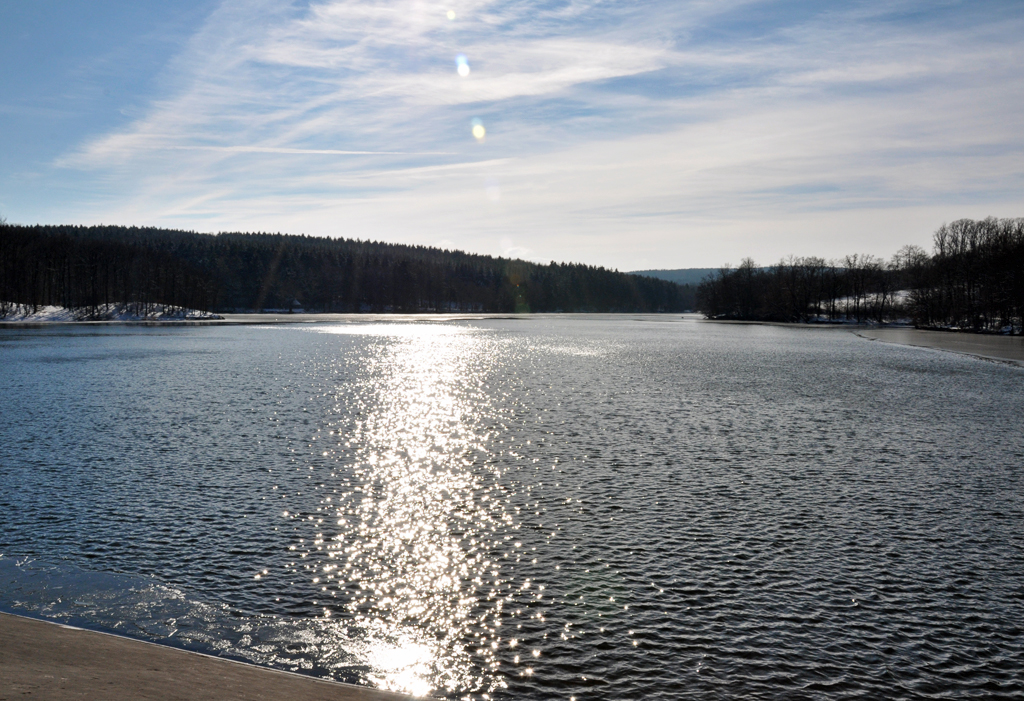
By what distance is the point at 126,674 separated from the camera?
6.49 metres

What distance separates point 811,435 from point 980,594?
12411 mm

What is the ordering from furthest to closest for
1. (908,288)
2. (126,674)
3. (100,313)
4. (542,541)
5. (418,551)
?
(908,288)
(100,313)
(542,541)
(418,551)
(126,674)

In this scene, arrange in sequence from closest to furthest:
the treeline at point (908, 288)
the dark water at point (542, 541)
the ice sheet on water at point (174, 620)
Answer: the ice sheet on water at point (174, 620) < the dark water at point (542, 541) < the treeline at point (908, 288)

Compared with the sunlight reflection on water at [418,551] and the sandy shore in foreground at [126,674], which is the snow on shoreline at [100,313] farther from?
the sandy shore in foreground at [126,674]

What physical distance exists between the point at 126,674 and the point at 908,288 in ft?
645

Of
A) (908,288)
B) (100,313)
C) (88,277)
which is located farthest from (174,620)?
(908,288)

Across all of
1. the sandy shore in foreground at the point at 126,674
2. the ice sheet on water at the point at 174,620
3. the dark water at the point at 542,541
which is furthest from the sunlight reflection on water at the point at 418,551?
the sandy shore in foreground at the point at 126,674

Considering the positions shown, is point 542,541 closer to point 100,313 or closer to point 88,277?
point 100,313

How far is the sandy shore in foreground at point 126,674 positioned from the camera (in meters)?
6.06

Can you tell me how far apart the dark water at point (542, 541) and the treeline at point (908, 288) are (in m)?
93.3

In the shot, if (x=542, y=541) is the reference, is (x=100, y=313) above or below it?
above

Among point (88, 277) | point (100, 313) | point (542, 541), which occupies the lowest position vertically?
point (542, 541)

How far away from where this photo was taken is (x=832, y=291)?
16812 cm

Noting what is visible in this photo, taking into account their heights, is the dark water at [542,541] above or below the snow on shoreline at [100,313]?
below
